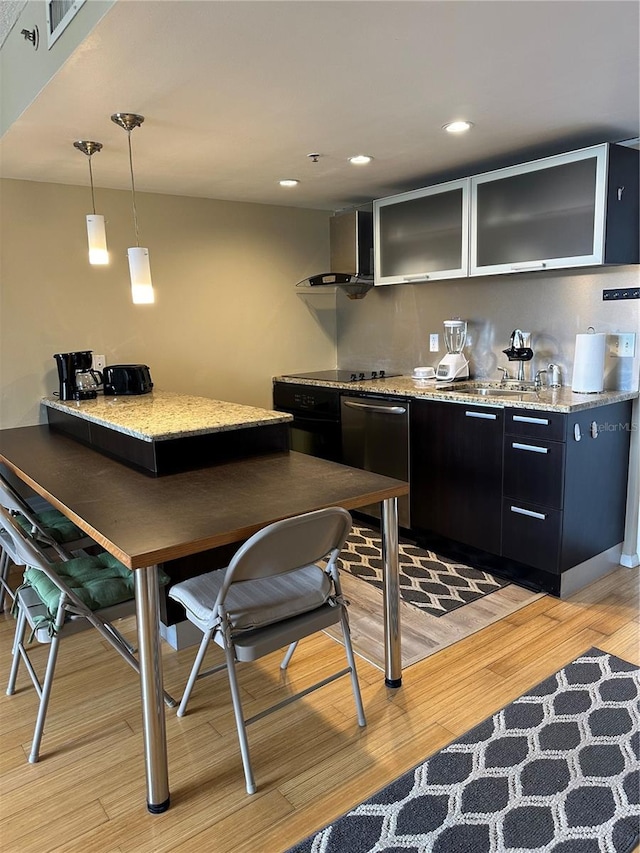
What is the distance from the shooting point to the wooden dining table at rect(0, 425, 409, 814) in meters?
1.62

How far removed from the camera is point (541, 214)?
3035 millimetres

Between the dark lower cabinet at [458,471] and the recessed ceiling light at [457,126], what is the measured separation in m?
1.32

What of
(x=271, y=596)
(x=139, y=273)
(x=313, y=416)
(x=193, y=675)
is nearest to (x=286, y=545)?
(x=271, y=596)

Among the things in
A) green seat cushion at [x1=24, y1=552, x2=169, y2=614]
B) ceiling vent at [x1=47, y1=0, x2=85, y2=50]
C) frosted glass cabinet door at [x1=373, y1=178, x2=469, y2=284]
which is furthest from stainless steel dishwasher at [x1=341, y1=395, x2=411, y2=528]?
ceiling vent at [x1=47, y1=0, x2=85, y2=50]

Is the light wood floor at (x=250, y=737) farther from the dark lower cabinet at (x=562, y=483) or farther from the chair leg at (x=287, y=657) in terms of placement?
the dark lower cabinet at (x=562, y=483)

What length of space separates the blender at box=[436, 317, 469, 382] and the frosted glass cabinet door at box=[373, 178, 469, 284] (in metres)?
0.39

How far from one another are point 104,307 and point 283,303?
1.35 metres

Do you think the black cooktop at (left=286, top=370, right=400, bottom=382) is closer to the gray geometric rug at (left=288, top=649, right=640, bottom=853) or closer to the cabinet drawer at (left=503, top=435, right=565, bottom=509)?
the cabinet drawer at (left=503, top=435, right=565, bottom=509)

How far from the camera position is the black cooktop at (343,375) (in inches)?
167

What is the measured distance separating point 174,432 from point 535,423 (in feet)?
5.53

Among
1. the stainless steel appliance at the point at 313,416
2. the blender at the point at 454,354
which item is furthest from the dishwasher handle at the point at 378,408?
the blender at the point at 454,354

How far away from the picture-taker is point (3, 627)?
9.09ft

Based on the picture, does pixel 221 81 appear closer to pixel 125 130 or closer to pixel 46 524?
pixel 125 130

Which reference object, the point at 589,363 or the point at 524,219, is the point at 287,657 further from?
the point at 524,219
